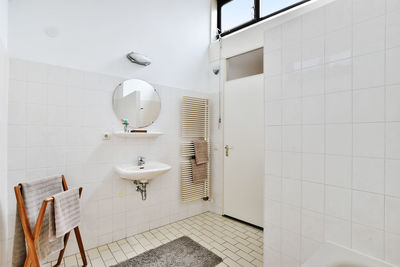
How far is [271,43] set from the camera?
1672 millimetres

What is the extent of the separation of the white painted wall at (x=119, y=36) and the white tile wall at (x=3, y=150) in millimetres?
311

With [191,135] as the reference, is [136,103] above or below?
above

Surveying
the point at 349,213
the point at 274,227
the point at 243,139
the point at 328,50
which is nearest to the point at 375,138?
the point at 349,213

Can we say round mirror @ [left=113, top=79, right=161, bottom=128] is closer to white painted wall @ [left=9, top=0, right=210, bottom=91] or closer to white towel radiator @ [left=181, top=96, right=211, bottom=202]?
white painted wall @ [left=9, top=0, right=210, bottom=91]

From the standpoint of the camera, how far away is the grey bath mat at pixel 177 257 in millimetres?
1933

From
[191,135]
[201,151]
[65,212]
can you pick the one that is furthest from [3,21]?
[201,151]

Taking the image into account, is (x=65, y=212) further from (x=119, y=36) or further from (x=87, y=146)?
(x=119, y=36)

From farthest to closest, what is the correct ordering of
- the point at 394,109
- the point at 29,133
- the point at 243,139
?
1. the point at 243,139
2. the point at 29,133
3. the point at 394,109

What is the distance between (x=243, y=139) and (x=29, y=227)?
2.36 m

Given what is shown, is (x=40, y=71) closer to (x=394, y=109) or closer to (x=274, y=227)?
(x=274, y=227)

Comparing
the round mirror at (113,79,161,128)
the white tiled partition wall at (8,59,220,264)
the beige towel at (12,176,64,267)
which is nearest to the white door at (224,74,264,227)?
the white tiled partition wall at (8,59,220,264)

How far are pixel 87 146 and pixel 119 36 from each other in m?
1.31

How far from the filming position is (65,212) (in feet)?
5.29

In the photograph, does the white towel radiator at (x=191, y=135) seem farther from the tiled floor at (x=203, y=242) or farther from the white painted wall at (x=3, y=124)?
the white painted wall at (x=3, y=124)
